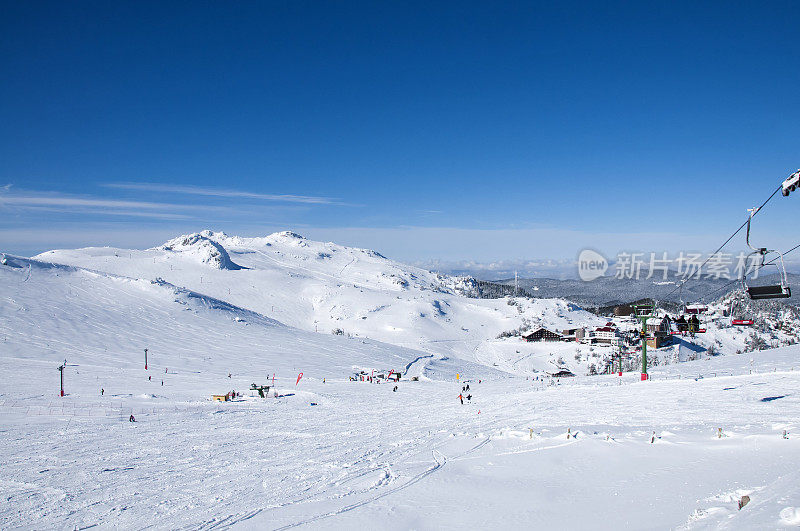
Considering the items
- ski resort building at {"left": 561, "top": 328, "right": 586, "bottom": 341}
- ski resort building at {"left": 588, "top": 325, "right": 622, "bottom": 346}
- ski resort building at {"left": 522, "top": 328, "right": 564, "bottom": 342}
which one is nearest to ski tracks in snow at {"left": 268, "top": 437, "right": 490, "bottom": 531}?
ski resort building at {"left": 588, "top": 325, "right": 622, "bottom": 346}

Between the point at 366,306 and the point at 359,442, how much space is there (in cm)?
8167

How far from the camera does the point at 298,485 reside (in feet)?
38.1

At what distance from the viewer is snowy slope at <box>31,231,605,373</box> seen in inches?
3000

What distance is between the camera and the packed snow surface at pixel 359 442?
31.2ft

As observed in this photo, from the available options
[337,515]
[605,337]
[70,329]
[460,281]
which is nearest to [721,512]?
[337,515]

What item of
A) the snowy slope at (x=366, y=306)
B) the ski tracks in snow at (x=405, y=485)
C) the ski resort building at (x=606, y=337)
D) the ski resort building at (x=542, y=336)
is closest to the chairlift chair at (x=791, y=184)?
the ski tracks in snow at (x=405, y=485)

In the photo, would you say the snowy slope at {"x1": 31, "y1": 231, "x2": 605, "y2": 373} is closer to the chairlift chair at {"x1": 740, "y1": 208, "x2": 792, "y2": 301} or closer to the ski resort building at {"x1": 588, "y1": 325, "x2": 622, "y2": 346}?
the ski resort building at {"x1": 588, "y1": 325, "x2": 622, "y2": 346}

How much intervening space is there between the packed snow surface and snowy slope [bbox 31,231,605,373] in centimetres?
2797

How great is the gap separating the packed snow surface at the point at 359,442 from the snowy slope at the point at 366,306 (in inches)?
1101

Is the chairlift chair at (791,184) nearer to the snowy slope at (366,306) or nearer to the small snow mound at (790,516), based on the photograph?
the small snow mound at (790,516)

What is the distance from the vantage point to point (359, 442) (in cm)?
1661

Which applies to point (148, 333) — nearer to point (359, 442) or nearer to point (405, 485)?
point (359, 442)

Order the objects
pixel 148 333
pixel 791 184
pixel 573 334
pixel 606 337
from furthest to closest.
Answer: pixel 573 334
pixel 606 337
pixel 148 333
pixel 791 184

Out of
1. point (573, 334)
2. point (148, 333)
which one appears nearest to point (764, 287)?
point (148, 333)
